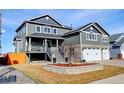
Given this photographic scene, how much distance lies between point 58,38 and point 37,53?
13.7ft

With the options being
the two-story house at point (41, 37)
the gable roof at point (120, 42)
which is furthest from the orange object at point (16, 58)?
the gable roof at point (120, 42)

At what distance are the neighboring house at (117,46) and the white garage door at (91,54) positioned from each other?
355 inches

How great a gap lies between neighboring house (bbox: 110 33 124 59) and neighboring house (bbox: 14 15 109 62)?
8349mm

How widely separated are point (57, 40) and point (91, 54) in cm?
584

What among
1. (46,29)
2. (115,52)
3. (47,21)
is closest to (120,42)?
(115,52)

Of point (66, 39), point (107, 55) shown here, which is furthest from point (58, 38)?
point (107, 55)

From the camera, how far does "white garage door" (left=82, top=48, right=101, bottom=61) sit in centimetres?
2751

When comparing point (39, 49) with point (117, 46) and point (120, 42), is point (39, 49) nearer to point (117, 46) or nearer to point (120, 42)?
point (117, 46)

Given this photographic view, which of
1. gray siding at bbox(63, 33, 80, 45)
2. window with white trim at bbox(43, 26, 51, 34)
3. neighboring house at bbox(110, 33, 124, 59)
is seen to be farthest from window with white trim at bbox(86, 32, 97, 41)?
neighboring house at bbox(110, 33, 124, 59)

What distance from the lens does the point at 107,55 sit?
3222cm

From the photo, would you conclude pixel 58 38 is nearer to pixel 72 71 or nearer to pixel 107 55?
pixel 107 55

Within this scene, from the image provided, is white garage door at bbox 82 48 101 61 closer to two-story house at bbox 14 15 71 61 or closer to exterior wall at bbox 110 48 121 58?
two-story house at bbox 14 15 71 61

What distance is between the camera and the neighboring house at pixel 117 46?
125 feet
